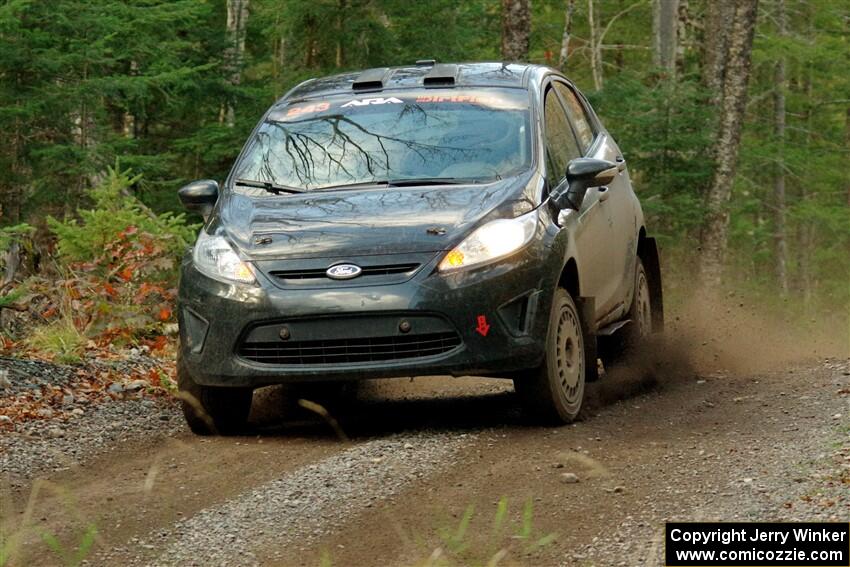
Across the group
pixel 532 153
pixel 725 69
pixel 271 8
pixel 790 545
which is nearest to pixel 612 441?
pixel 532 153

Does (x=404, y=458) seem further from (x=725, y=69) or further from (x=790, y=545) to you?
(x=725, y=69)

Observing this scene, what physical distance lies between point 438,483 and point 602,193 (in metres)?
3.42

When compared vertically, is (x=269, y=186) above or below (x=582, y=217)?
above

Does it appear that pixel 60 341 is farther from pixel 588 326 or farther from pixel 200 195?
pixel 588 326

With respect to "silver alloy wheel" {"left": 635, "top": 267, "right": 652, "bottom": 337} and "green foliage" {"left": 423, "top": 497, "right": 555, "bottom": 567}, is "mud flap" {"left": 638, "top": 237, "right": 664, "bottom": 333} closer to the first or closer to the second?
"silver alloy wheel" {"left": 635, "top": 267, "right": 652, "bottom": 337}

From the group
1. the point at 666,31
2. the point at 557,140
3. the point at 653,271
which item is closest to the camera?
the point at 557,140

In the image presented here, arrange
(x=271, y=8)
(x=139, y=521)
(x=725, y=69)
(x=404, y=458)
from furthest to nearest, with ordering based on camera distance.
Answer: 1. (x=725, y=69)
2. (x=271, y=8)
3. (x=404, y=458)
4. (x=139, y=521)

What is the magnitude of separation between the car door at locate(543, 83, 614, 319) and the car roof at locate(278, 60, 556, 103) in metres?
0.25

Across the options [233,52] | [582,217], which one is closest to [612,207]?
[582,217]

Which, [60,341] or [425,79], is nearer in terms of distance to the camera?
[425,79]

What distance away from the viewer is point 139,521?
5691mm

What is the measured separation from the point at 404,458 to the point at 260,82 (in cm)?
1907

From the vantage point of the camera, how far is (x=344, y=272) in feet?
23.7

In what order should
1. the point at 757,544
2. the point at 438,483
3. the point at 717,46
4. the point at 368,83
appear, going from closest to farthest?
the point at 757,544
the point at 438,483
the point at 368,83
the point at 717,46
